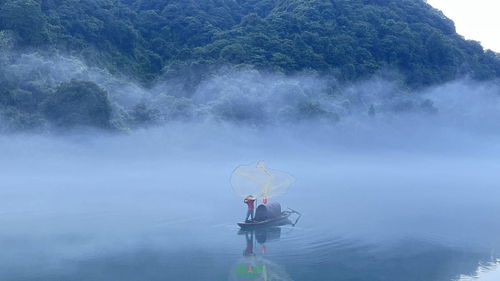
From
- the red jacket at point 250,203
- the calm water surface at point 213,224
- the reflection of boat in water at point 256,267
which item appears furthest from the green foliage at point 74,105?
the reflection of boat in water at point 256,267

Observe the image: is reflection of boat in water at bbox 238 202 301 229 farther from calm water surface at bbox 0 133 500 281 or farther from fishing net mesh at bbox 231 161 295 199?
fishing net mesh at bbox 231 161 295 199

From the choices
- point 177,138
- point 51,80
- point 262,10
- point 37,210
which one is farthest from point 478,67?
point 37,210

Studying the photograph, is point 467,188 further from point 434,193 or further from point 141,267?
point 141,267

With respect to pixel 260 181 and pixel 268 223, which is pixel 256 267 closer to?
pixel 268 223

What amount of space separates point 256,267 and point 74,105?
2471cm

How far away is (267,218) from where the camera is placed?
25.0 metres

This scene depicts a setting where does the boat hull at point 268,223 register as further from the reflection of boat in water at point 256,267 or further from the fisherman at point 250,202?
the reflection of boat in water at point 256,267

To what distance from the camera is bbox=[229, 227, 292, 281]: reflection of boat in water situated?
19.0m

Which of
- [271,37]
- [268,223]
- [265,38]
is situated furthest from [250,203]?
[271,37]

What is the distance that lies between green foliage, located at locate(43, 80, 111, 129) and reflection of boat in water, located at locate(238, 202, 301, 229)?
20.0 m

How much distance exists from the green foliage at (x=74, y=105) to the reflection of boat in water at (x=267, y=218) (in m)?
20.0

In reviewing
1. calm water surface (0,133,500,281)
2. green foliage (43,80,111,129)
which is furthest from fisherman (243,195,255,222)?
green foliage (43,80,111,129)

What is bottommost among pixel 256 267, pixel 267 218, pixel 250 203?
pixel 256 267

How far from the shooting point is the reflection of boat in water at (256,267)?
62.2 feet
